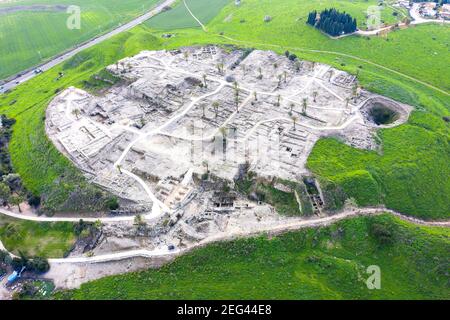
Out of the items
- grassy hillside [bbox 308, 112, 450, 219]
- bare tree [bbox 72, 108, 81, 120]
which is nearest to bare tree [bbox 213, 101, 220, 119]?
grassy hillside [bbox 308, 112, 450, 219]

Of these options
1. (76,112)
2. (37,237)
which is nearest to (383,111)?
(76,112)

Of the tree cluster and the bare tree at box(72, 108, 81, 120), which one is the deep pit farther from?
the bare tree at box(72, 108, 81, 120)

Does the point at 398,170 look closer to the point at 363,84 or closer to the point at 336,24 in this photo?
the point at 363,84

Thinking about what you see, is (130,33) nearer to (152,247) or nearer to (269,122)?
(269,122)

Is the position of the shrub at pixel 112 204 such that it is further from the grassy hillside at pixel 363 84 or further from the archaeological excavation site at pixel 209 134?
the grassy hillside at pixel 363 84

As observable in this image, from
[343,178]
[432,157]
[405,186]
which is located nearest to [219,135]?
[343,178]

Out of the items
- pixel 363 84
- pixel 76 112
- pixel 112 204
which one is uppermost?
pixel 363 84

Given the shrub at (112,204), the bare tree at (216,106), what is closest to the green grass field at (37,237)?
the shrub at (112,204)
